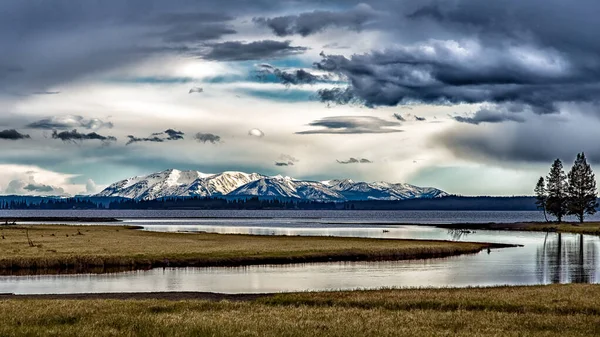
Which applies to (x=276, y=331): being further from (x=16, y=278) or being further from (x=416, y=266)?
(x=416, y=266)

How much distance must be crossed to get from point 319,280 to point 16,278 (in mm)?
26923

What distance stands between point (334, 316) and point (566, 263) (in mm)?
56243

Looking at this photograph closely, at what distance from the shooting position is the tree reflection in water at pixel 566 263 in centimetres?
6272

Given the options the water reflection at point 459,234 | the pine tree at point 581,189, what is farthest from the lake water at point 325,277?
the pine tree at point 581,189

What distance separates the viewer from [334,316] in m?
30.9

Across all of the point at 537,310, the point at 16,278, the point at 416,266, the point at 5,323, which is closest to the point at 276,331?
the point at 5,323

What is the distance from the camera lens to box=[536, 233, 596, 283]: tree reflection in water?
2469 inches

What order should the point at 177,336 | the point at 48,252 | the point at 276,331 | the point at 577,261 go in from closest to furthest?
1. the point at 177,336
2. the point at 276,331
3. the point at 48,252
4. the point at 577,261

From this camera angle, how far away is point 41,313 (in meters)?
30.8

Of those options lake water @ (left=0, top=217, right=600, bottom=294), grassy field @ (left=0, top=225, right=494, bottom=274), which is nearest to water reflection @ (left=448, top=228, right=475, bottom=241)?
grassy field @ (left=0, top=225, right=494, bottom=274)

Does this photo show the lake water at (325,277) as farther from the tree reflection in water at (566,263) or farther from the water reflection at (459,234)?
the water reflection at (459,234)

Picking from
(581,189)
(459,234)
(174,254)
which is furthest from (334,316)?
(581,189)

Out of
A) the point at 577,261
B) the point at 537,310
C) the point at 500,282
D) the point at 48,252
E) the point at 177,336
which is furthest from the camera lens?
the point at 577,261

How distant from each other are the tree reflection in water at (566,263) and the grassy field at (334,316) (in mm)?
21237
